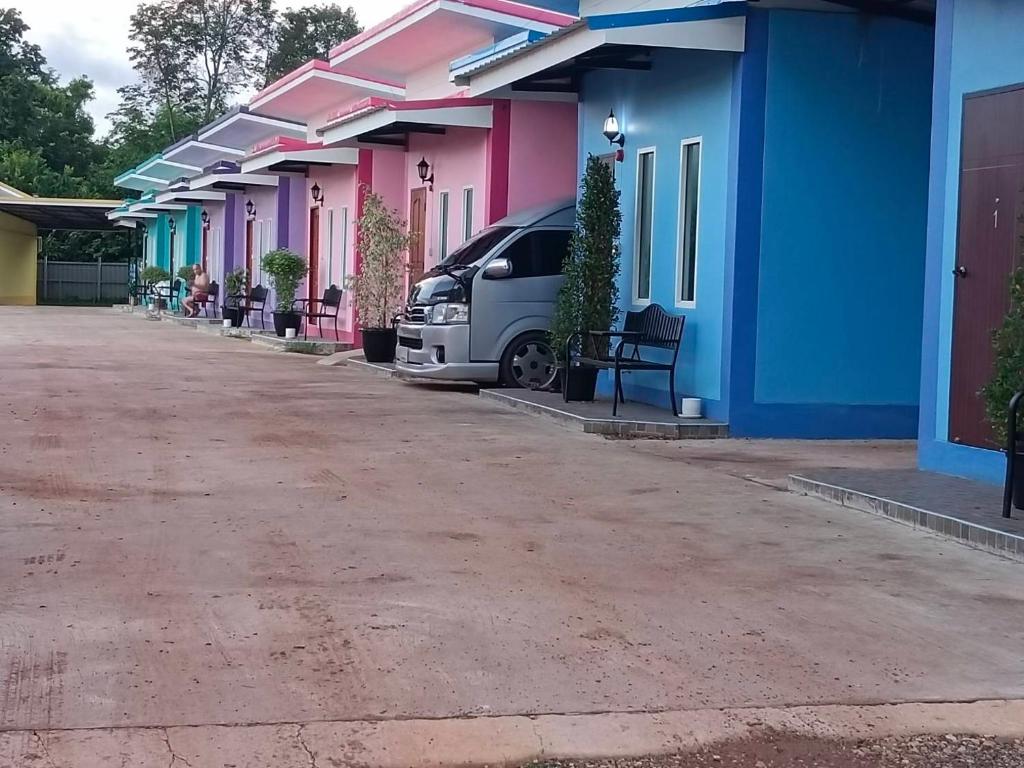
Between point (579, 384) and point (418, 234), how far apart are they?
28.8ft

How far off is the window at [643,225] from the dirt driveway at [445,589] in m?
3.68

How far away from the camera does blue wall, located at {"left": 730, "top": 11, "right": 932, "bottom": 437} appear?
41.5 ft

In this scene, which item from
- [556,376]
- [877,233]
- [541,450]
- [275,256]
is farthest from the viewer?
[275,256]

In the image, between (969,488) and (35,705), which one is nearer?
(35,705)

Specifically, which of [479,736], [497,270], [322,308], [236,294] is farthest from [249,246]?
[479,736]

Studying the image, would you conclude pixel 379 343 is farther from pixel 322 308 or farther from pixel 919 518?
pixel 919 518

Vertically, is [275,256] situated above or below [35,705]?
above

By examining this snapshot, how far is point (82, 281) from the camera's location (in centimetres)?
5766

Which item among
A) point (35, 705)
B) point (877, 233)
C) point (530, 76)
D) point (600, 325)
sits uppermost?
point (530, 76)

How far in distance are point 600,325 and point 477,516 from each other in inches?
244

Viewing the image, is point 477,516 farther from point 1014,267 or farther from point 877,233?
point 877,233

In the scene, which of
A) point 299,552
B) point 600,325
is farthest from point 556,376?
point 299,552

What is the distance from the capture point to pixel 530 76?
15.8m

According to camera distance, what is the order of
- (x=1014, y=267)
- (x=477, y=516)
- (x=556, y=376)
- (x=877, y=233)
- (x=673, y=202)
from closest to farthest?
(x=477, y=516) → (x=1014, y=267) → (x=877, y=233) → (x=673, y=202) → (x=556, y=376)
